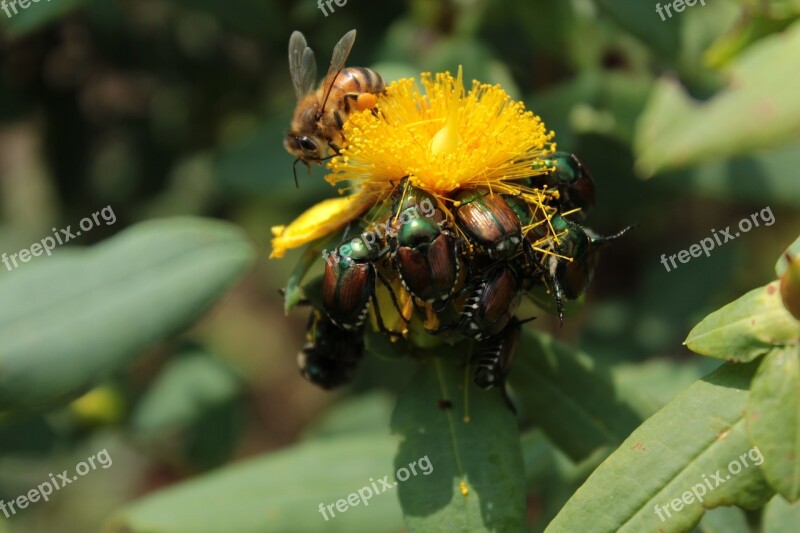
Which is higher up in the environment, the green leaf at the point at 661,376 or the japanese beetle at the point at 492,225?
the japanese beetle at the point at 492,225

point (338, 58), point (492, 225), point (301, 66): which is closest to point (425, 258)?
point (492, 225)

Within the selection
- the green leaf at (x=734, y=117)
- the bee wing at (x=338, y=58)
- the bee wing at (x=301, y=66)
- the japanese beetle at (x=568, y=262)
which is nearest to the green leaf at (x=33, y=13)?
the bee wing at (x=301, y=66)

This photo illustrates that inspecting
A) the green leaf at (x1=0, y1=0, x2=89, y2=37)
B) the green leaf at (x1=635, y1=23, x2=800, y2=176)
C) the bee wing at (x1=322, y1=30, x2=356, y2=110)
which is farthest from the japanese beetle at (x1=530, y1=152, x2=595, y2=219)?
the green leaf at (x1=0, y1=0, x2=89, y2=37)

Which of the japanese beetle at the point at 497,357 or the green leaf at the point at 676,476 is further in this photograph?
the japanese beetle at the point at 497,357

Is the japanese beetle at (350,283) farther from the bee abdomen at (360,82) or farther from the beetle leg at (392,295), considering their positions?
the bee abdomen at (360,82)

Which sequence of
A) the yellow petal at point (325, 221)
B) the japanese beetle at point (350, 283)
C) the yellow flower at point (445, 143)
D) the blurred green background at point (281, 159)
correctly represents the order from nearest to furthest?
1. the japanese beetle at point (350, 283)
2. the yellow flower at point (445, 143)
3. the yellow petal at point (325, 221)
4. the blurred green background at point (281, 159)

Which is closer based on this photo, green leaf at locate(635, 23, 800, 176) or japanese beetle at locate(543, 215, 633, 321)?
japanese beetle at locate(543, 215, 633, 321)

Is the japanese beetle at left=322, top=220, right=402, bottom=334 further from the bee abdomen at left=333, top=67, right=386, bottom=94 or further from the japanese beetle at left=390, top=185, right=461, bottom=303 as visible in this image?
the bee abdomen at left=333, top=67, right=386, bottom=94
